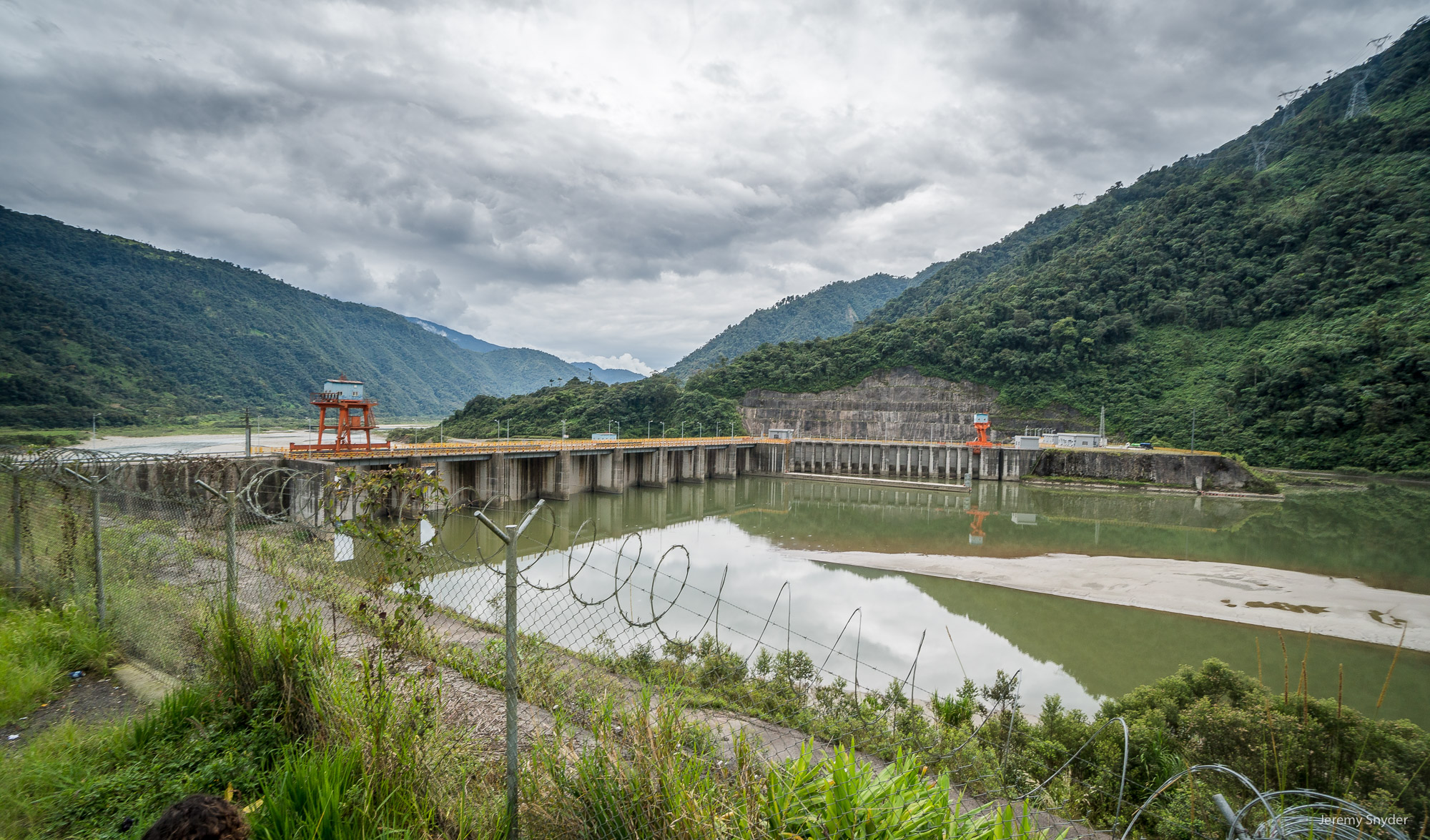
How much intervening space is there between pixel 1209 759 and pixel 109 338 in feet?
416

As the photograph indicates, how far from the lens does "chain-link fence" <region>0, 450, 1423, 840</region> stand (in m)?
3.11

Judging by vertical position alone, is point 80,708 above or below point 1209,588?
above

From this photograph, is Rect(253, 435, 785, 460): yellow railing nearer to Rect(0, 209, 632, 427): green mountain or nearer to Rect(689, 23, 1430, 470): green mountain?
Rect(689, 23, 1430, 470): green mountain

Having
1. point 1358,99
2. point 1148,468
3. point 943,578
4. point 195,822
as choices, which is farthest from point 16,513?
point 1358,99

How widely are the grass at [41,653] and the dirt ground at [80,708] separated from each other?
0.10 meters

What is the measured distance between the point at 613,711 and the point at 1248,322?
3240 inches

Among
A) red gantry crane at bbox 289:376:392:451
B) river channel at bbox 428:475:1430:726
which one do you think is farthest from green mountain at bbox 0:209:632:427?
river channel at bbox 428:475:1430:726

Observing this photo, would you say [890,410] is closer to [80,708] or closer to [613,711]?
[613,711]

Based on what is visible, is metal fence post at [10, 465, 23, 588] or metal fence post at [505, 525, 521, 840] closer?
metal fence post at [505, 525, 521, 840]

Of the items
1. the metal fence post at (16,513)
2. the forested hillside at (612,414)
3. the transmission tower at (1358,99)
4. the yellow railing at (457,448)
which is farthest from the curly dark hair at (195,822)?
the transmission tower at (1358,99)

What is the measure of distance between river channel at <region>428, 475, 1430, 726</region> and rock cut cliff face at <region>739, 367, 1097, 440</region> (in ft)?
72.1

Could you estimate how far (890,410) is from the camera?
69125 mm

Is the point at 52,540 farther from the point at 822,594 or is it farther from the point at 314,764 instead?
the point at 822,594

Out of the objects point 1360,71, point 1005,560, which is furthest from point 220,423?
point 1360,71
